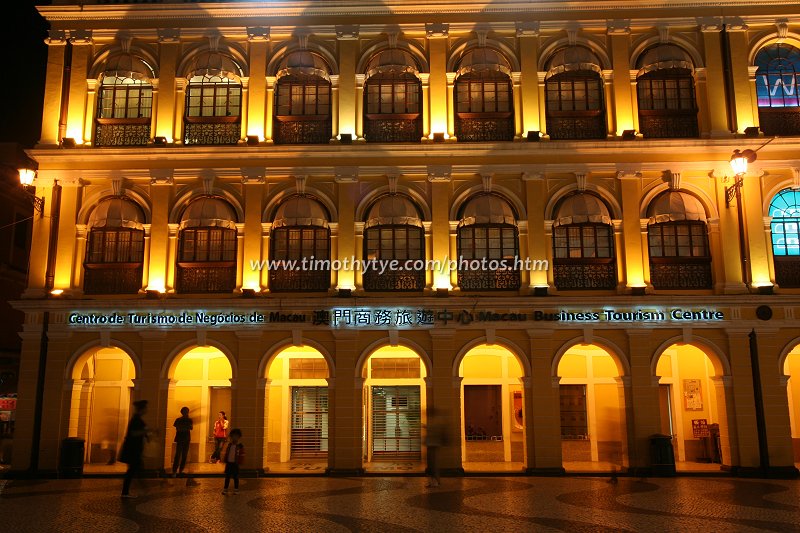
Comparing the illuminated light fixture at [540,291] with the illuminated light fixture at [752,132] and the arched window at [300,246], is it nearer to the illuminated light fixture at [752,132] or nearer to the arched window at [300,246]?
the arched window at [300,246]

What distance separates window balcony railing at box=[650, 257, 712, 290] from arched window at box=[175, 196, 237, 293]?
37.4 ft

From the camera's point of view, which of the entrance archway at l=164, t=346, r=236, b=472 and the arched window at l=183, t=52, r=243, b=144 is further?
the entrance archway at l=164, t=346, r=236, b=472

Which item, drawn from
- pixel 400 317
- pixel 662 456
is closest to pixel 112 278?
pixel 400 317

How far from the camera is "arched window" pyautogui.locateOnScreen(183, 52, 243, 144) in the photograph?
2145cm

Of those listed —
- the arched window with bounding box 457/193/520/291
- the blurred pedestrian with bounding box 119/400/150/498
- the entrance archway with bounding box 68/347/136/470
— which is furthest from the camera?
the entrance archway with bounding box 68/347/136/470

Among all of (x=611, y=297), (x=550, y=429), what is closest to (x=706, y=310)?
(x=611, y=297)

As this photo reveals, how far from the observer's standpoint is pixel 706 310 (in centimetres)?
1992

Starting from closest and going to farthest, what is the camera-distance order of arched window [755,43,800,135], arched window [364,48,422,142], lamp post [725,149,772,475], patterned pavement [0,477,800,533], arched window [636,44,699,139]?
1. patterned pavement [0,477,800,533]
2. lamp post [725,149,772,475]
3. arched window [755,43,800,135]
4. arched window [636,44,699,139]
5. arched window [364,48,422,142]

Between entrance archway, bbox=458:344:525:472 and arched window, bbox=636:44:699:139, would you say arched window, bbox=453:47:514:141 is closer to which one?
arched window, bbox=636:44:699:139

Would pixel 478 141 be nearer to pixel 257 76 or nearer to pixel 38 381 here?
pixel 257 76

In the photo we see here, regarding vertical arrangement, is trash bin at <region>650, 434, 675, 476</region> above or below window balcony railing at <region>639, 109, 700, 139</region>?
below

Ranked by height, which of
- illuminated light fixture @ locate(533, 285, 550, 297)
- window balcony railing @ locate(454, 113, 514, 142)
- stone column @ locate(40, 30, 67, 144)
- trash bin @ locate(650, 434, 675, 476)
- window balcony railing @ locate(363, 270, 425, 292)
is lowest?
trash bin @ locate(650, 434, 675, 476)

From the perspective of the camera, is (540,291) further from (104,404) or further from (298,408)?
(104,404)

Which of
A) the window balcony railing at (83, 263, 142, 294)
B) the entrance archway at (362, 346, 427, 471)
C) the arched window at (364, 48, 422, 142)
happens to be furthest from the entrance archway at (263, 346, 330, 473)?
the arched window at (364, 48, 422, 142)
